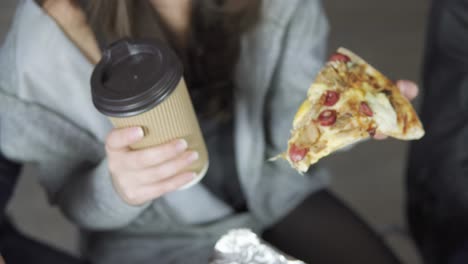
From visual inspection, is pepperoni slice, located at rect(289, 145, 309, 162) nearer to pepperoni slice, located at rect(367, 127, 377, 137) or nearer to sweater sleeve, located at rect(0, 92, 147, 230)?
pepperoni slice, located at rect(367, 127, 377, 137)

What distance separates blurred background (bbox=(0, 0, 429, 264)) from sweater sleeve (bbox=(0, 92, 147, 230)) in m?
0.68

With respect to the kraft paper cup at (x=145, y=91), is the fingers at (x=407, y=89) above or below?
below

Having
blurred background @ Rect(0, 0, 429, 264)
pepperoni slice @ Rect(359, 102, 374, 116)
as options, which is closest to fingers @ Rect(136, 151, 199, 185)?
pepperoni slice @ Rect(359, 102, 374, 116)

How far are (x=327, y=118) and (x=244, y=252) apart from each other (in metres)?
0.21

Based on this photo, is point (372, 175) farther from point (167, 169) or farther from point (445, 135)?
point (167, 169)

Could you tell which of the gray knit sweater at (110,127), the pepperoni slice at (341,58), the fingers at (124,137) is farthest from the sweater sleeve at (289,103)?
the fingers at (124,137)

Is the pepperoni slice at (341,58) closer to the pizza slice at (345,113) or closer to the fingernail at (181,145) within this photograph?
the pizza slice at (345,113)

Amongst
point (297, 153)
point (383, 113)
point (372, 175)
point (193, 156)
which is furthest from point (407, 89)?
point (372, 175)

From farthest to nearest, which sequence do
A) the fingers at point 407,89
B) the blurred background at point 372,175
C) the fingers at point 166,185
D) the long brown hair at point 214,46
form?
the blurred background at point 372,175
the long brown hair at point 214,46
the fingers at point 407,89
the fingers at point 166,185

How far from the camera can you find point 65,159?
0.91 meters

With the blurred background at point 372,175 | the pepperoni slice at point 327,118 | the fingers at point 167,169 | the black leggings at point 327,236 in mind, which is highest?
the pepperoni slice at point 327,118

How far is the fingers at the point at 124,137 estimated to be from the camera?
69cm

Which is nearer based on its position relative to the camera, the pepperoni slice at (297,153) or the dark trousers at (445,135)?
the pepperoni slice at (297,153)

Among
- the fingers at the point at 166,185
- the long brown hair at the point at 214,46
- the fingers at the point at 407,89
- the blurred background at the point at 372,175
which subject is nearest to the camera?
the fingers at the point at 166,185
